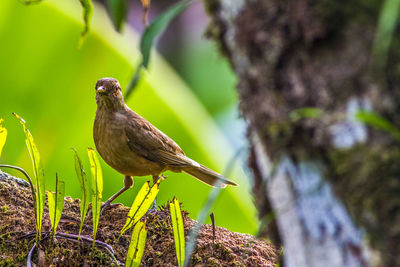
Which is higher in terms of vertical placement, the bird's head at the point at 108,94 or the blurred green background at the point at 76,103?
the blurred green background at the point at 76,103

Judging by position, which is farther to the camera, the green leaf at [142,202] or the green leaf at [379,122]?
the green leaf at [142,202]

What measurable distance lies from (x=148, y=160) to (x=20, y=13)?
2.54 meters

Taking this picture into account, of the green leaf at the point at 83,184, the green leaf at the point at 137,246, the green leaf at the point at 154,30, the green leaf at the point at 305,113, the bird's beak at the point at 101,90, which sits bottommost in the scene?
the green leaf at the point at 305,113

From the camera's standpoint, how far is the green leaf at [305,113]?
1.12m

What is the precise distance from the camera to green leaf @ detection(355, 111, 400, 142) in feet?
3.34

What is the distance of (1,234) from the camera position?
2.14m

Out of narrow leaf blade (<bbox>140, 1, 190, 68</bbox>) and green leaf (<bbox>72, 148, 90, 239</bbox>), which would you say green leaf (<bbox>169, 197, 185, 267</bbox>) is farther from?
narrow leaf blade (<bbox>140, 1, 190, 68</bbox>)

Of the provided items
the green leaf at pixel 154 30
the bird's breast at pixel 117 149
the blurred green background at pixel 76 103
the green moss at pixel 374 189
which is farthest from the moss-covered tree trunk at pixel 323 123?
the blurred green background at pixel 76 103

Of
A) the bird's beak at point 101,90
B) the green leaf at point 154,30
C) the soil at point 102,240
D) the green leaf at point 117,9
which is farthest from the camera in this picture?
the bird's beak at point 101,90

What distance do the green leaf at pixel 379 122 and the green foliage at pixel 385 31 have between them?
0.11 m

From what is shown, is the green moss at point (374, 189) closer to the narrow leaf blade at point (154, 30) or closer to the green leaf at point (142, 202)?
the narrow leaf blade at point (154, 30)

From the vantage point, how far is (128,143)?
3.04 meters

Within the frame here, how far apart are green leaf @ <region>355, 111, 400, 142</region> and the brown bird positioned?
1999mm

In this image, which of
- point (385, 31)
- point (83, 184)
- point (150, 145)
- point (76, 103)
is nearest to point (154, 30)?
point (385, 31)
